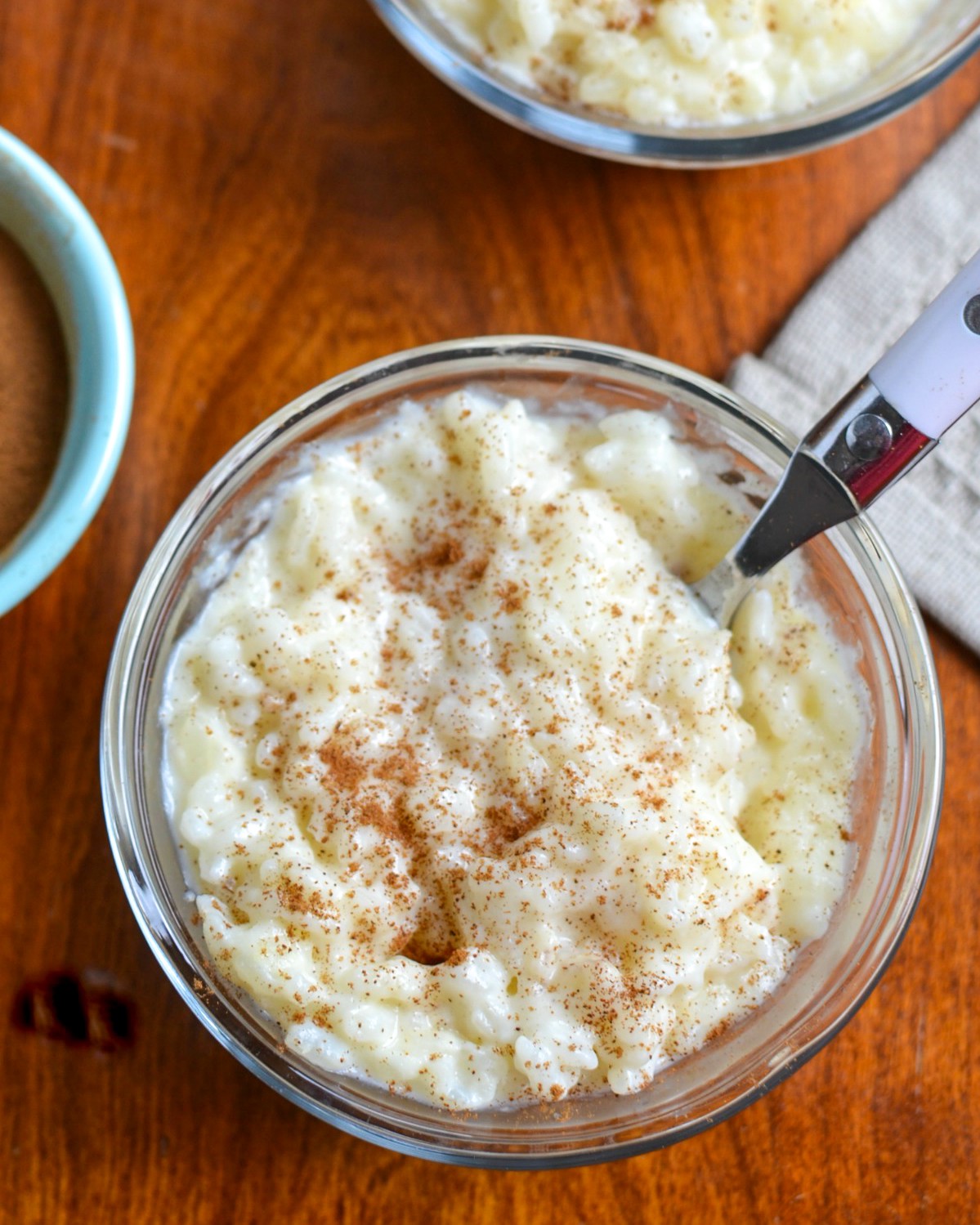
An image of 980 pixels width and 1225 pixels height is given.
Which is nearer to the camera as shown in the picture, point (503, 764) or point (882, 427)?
point (882, 427)

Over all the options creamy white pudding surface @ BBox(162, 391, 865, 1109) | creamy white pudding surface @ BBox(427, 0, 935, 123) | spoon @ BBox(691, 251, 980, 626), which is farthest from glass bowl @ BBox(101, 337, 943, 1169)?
creamy white pudding surface @ BBox(427, 0, 935, 123)

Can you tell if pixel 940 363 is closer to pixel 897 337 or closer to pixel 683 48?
pixel 897 337

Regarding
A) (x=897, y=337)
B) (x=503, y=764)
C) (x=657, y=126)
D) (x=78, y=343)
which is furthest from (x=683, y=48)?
(x=503, y=764)

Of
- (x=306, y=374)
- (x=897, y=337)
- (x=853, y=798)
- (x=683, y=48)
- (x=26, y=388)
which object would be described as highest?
(x=683, y=48)

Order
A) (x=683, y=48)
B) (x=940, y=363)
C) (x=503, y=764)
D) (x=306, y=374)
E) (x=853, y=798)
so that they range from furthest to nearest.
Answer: (x=306, y=374) < (x=683, y=48) < (x=853, y=798) < (x=503, y=764) < (x=940, y=363)

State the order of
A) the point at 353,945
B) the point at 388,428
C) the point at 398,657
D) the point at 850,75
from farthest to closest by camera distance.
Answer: the point at 850,75 → the point at 388,428 → the point at 398,657 → the point at 353,945

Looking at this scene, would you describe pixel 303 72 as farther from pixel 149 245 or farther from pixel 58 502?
pixel 58 502

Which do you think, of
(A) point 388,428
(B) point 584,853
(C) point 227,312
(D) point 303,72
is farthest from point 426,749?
(D) point 303,72
